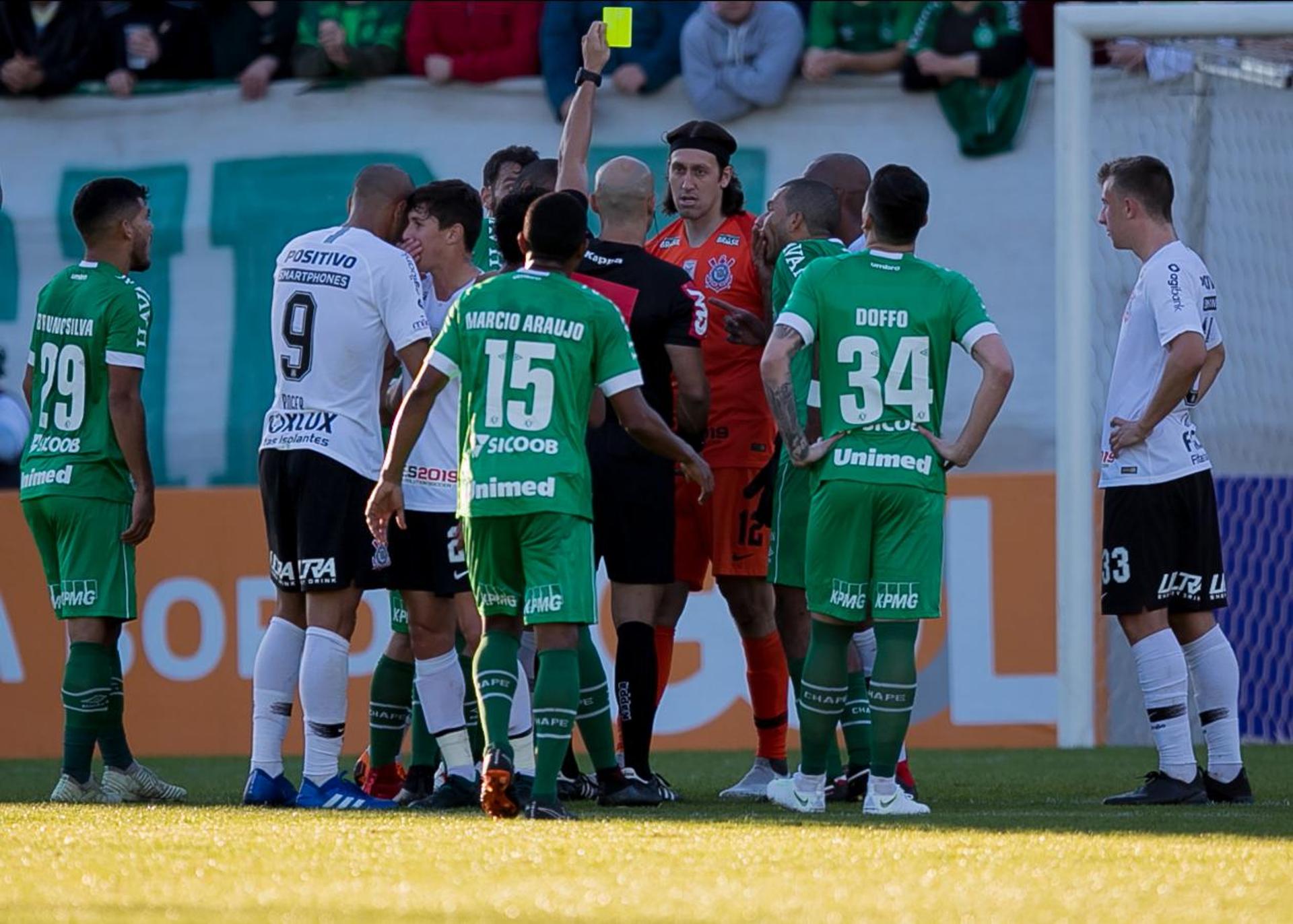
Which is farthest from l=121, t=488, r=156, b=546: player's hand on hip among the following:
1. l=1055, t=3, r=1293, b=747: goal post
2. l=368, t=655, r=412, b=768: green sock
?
l=1055, t=3, r=1293, b=747: goal post

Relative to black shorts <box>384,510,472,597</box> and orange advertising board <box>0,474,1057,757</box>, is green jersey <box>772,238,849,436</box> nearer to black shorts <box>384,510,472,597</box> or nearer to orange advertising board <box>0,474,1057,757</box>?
black shorts <box>384,510,472,597</box>

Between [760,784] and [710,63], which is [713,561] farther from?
[710,63]

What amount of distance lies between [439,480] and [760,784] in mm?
1590

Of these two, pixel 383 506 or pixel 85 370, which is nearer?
pixel 383 506

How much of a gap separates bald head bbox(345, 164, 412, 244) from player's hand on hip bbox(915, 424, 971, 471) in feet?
6.13

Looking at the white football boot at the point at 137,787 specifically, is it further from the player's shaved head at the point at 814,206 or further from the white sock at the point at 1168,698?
Result: the white sock at the point at 1168,698

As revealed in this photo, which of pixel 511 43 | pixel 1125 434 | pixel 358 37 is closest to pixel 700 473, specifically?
pixel 1125 434

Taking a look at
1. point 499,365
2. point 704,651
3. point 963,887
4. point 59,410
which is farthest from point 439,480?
point 704,651

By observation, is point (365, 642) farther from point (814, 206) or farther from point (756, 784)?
point (814, 206)

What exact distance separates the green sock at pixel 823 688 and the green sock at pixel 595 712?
596 millimetres

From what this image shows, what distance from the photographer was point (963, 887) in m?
4.49

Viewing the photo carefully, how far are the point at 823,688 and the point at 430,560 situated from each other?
1.32 meters

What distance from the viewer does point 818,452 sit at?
6.41m

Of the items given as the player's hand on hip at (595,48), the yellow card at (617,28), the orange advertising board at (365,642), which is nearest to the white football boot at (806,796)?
the yellow card at (617,28)
